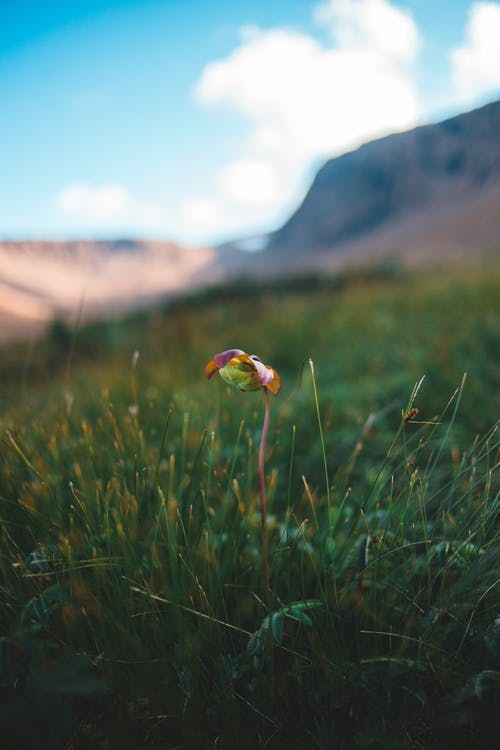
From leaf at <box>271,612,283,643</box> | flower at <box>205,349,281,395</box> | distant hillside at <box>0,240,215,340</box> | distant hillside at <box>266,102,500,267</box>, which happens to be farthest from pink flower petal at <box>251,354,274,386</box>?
distant hillside at <box>0,240,215,340</box>

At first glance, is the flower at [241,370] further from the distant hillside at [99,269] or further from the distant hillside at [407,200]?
the distant hillside at [99,269]

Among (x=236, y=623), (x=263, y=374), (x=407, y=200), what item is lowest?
(x=236, y=623)

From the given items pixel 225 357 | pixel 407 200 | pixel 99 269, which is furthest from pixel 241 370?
pixel 99 269

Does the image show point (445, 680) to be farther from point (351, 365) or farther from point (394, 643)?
point (351, 365)

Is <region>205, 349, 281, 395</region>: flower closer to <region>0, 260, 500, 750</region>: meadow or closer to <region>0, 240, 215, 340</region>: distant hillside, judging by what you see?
<region>0, 260, 500, 750</region>: meadow

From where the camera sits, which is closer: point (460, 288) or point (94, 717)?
point (94, 717)

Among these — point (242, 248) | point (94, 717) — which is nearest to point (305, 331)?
point (94, 717)

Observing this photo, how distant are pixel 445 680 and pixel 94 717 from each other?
25.1 inches

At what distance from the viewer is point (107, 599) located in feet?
2.80

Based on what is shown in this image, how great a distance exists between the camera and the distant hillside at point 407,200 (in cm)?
445

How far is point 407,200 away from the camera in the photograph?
29516mm

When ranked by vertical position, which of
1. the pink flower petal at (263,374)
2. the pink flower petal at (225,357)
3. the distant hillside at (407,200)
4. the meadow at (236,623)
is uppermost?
the distant hillside at (407,200)

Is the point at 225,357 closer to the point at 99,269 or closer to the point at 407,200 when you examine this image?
the point at 407,200

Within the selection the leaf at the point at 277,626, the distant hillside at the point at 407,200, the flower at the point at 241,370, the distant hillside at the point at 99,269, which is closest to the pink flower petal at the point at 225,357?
the flower at the point at 241,370
